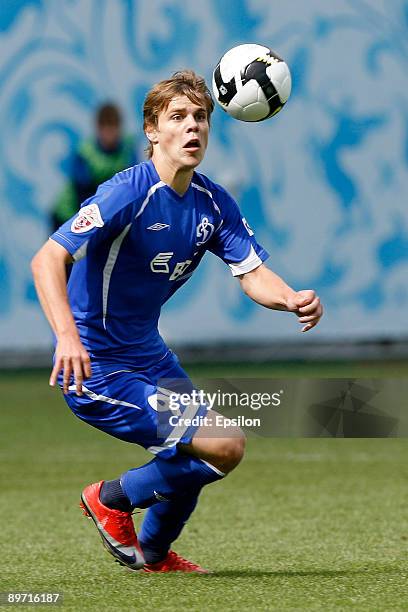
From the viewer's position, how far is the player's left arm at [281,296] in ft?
18.0

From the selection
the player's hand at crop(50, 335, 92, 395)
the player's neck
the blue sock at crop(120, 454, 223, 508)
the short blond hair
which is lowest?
the blue sock at crop(120, 454, 223, 508)

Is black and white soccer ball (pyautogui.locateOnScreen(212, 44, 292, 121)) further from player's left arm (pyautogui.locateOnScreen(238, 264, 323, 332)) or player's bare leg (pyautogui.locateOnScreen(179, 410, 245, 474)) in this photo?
player's bare leg (pyautogui.locateOnScreen(179, 410, 245, 474))

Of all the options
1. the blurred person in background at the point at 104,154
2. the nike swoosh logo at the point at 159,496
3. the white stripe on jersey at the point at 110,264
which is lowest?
the nike swoosh logo at the point at 159,496

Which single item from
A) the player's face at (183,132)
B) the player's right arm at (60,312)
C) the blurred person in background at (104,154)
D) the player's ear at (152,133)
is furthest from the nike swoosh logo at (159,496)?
the blurred person in background at (104,154)

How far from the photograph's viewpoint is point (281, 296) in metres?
5.74

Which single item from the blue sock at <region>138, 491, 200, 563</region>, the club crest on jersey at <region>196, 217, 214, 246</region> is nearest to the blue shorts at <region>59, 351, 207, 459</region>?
the blue sock at <region>138, 491, 200, 563</region>

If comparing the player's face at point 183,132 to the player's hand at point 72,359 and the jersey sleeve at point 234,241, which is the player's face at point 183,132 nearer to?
the jersey sleeve at point 234,241

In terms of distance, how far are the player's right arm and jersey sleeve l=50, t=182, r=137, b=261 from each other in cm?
5

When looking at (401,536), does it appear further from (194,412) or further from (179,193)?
(179,193)

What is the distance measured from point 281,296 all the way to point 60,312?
3.77 feet

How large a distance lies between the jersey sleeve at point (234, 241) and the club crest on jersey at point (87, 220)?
2.23ft

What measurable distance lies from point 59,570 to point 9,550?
0.65 metres

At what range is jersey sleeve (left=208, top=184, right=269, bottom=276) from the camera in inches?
230

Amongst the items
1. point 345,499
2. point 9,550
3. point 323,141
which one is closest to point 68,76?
point 323,141
